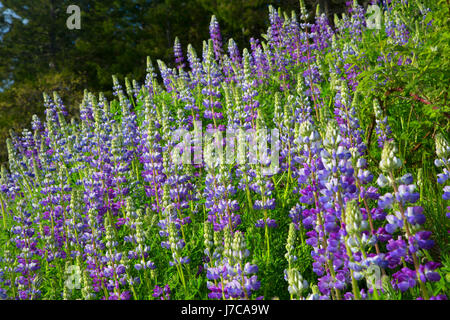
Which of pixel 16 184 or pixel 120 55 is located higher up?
pixel 120 55

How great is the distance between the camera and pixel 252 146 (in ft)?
11.4

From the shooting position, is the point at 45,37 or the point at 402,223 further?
the point at 45,37

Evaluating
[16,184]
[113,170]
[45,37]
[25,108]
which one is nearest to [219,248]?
[113,170]

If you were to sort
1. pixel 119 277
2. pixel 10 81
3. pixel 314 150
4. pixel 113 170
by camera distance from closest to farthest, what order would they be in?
pixel 314 150
pixel 119 277
pixel 113 170
pixel 10 81

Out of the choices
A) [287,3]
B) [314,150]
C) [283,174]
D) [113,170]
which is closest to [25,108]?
[287,3]

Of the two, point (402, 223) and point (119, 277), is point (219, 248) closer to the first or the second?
point (119, 277)

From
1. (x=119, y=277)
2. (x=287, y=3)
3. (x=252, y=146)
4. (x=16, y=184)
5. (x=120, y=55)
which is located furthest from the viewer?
(x=120, y=55)

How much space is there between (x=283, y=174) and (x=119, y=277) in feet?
5.95

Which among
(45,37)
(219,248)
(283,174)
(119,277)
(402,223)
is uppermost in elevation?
(45,37)

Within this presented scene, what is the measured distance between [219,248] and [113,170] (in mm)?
2014

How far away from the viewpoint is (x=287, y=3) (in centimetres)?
1750

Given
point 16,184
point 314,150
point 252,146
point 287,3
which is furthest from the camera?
point 287,3

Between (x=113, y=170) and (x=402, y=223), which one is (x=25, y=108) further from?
A: (x=402, y=223)
